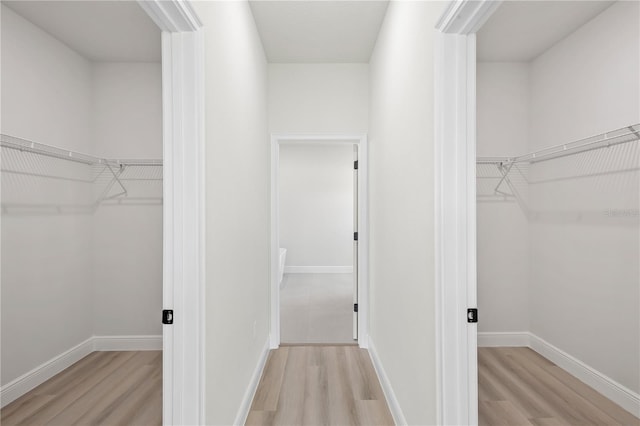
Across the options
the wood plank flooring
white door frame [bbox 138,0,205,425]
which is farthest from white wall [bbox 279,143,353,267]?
white door frame [bbox 138,0,205,425]

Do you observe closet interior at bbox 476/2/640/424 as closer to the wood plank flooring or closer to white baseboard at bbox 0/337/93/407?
the wood plank flooring

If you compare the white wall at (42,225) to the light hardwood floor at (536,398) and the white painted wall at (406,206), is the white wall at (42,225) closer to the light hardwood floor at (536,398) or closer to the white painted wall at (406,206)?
the white painted wall at (406,206)

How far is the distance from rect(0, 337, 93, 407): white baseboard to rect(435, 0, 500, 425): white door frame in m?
2.76

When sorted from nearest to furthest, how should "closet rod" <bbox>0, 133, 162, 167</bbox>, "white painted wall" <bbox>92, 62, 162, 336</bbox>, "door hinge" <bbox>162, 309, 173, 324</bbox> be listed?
"door hinge" <bbox>162, 309, 173, 324</bbox> → "closet rod" <bbox>0, 133, 162, 167</bbox> → "white painted wall" <bbox>92, 62, 162, 336</bbox>

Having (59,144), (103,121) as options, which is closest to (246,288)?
(59,144)

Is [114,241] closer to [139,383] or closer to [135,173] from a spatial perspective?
[135,173]

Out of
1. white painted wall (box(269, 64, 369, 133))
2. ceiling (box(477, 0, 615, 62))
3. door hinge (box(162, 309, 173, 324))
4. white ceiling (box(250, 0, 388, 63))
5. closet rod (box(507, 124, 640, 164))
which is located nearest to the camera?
door hinge (box(162, 309, 173, 324))

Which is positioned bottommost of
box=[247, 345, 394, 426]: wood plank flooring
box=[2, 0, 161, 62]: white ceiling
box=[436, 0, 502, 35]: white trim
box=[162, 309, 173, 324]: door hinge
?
box=[247, 345, 394, 426]: wood plank flooring

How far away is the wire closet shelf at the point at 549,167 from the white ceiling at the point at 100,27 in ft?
9.75

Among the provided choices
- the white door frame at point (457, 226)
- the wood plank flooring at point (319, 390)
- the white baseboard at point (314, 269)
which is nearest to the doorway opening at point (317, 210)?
the white baseboard at point (314, 269)

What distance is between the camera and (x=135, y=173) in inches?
122

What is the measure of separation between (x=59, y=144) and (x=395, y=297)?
2848mm

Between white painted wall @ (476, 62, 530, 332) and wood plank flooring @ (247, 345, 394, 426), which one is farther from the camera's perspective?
white painted wall @ (476, 62, 530, 332)

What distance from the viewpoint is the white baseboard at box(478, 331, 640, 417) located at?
2.18m
